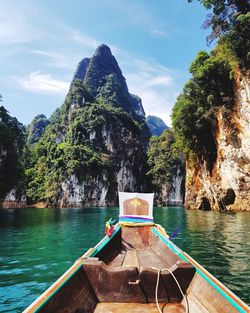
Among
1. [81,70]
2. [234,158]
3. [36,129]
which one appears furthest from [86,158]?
[81,70]

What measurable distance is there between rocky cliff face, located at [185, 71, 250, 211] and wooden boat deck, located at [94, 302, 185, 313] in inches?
1047

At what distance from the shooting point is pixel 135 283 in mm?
4410

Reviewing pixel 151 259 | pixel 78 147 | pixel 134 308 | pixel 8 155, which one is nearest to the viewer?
pixel 134 308

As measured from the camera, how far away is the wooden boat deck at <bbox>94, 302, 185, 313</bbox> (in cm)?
410

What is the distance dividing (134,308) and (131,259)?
400cm

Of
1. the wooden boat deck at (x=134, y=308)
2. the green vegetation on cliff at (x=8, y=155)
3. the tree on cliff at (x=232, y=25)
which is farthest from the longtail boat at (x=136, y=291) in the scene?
the green vegetation on cliff at (x=8, y=155)

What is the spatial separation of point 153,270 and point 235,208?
29.0 m

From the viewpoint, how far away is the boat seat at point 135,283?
4.41 metres

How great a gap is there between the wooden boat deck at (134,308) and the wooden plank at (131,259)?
9.90 ft

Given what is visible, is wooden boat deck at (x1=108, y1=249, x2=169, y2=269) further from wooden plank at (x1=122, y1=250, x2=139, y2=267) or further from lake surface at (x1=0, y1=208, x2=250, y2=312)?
lake surface at (x1=0, y1=208, x2=250, y2=312)

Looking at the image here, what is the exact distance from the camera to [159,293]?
442cm

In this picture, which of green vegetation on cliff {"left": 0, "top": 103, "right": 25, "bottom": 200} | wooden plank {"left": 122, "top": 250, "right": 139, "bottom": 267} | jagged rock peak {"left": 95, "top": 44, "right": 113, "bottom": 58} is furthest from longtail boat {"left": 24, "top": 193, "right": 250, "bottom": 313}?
jagged rock peak {"left": 95, "top": 44, "right": 113, "bottom": 58}

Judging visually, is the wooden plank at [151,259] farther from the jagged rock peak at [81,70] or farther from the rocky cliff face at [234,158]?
the jagged rock peak at [81,70]

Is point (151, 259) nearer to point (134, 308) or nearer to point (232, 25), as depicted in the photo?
point (134, 308)
